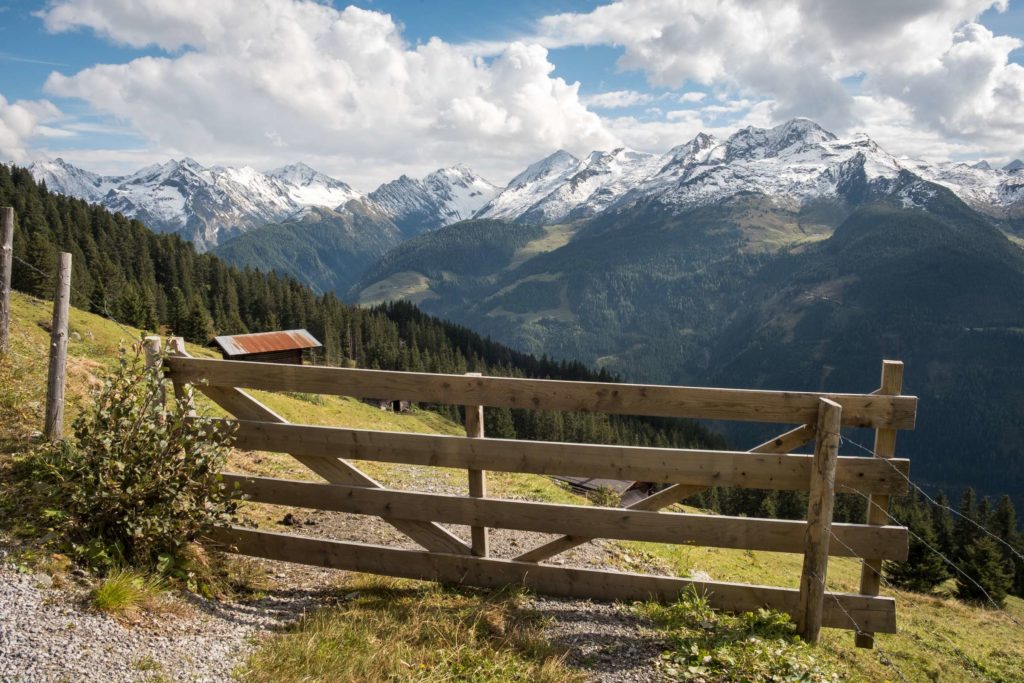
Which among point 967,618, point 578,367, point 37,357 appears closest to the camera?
point 37,357

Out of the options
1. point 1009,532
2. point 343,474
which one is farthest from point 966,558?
point 343,474

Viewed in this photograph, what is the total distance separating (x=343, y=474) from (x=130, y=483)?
7.61ft

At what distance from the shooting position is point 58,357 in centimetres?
901

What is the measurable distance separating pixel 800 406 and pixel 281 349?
60.5 metres

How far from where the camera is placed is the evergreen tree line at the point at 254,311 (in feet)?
319

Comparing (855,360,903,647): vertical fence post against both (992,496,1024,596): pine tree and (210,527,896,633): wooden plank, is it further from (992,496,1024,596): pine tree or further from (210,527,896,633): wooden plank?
(992,496,1024,596): pine tree

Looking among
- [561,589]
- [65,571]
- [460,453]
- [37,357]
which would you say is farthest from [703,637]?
[37,357]

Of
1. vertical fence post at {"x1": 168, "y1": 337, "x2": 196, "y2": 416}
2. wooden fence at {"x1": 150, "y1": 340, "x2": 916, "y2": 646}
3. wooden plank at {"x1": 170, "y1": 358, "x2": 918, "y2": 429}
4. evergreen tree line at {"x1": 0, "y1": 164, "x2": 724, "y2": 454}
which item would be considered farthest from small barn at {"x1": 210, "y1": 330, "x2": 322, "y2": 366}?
wooden fence at {"x1": 150, "y1": 340, "x2": 916, "y2": 646}

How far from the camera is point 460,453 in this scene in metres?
7.30

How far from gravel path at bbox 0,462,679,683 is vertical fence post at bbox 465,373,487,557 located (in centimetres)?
95

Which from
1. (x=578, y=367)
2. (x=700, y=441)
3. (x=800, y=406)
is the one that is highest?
Answer: (x=800, y=406)

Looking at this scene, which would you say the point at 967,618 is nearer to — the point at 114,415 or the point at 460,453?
the point at 460,453

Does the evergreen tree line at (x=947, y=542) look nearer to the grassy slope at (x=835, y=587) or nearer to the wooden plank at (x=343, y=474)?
the grassy slope at (x=835, y=587)

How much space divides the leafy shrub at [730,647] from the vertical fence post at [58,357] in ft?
27.8
